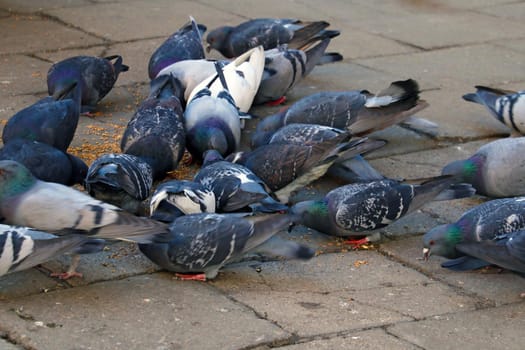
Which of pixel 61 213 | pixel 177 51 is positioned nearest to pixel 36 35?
pixel 177 51

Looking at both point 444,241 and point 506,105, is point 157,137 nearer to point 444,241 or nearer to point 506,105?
point 444,241

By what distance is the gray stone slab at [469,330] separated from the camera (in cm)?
373

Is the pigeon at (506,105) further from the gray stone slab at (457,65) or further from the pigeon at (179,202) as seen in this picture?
the pigeon at (179,202)

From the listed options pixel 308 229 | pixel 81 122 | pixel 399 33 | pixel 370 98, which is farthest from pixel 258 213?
pixel 399 33

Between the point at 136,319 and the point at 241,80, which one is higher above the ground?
the point at 241,80

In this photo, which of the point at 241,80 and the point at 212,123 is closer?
the point at 212,123

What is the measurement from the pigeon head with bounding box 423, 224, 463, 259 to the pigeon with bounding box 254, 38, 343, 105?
235cm

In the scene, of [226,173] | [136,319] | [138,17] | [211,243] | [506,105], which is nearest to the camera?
[136,319]

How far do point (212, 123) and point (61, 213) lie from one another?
1.64m

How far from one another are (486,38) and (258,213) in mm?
4335

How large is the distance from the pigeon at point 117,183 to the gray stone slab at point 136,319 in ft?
2.16

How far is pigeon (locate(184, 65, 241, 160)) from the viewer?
18.2 ft

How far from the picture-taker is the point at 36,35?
804cm

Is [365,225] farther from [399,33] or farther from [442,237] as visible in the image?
[399,33]
